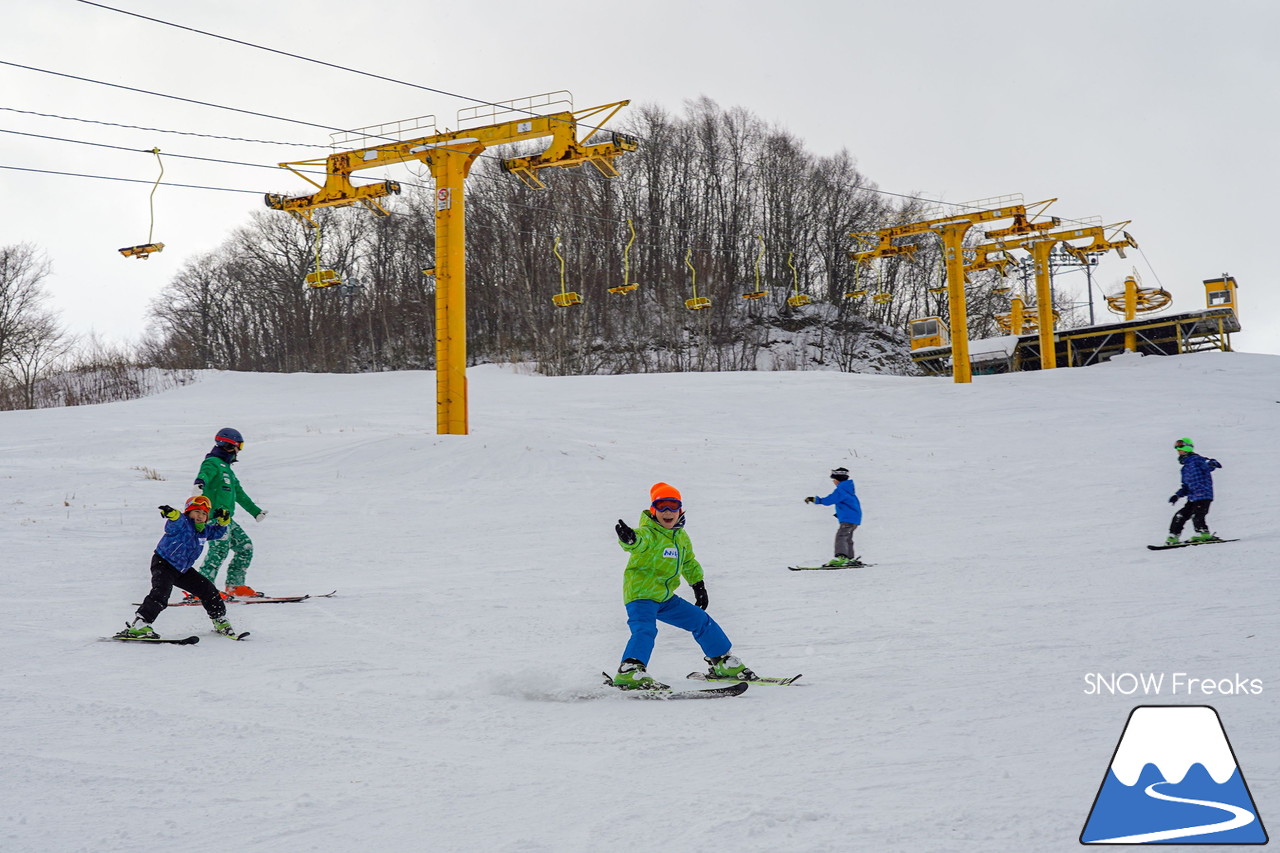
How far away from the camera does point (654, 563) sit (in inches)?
226

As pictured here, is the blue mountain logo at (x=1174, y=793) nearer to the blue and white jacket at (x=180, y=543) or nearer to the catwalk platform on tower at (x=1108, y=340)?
the blue and white jacket at (x=180, y=543)

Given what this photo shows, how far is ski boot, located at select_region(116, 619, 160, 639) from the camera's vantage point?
6.96 metres

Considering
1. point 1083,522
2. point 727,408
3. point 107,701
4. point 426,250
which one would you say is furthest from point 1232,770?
point 426,250

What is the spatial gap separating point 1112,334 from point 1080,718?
4531 cm

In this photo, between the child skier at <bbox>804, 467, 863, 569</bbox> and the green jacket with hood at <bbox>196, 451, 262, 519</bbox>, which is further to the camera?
the child skier at <bbox>804, 467, 863, 569</bbox>

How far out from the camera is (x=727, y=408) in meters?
26.0

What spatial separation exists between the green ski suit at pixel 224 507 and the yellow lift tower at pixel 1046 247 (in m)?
32.0

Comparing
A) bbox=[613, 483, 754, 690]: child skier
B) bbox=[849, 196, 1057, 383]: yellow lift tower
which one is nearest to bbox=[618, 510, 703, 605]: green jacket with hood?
bbox=[613, 483, 754, 690]: child skier

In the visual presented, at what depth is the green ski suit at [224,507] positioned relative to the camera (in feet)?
27.6

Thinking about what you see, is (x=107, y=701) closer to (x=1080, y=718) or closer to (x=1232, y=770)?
(x=1080, y=718)

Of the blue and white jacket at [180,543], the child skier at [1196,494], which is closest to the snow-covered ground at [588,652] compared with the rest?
the child skier at [1196,494]

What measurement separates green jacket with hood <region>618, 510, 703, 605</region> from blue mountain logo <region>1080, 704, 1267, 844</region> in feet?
8.64

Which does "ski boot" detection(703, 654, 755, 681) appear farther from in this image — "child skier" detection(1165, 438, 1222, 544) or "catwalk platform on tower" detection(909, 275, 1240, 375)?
"catwalk platform on tower" detection(909, 275, 1240, 375)

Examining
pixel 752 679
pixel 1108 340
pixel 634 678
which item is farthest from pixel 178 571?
pixel 1108 340
